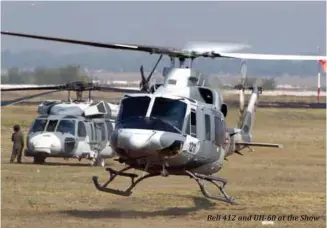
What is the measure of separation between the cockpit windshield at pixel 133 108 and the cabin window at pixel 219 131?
192 centimetres

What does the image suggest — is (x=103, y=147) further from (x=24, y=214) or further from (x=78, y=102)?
(x=24, y=214)

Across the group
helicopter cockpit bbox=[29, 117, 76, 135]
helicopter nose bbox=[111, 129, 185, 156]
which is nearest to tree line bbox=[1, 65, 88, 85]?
helicopter cockpit bbox=[29, 117, 76, 135]

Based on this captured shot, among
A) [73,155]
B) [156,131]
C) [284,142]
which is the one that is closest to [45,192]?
[156,131]

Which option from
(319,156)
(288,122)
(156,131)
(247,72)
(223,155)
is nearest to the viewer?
(156,131)

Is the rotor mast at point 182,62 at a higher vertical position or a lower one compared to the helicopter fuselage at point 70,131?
higher

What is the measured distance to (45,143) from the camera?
27.6 meters

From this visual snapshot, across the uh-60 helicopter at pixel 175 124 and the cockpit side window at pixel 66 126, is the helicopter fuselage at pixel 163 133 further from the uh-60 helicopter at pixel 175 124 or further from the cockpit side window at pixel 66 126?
the cockpit side window at pixel 66 126

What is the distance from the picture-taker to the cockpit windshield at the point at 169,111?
1550 centimetres

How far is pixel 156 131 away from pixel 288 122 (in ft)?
144

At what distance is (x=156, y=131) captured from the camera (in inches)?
594

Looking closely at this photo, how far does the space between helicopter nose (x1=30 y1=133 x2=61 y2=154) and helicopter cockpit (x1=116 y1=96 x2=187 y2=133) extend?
39.8ft

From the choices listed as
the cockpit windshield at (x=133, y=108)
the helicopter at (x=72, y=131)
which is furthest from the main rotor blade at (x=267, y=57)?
the helicopter at (x=72, y=131)

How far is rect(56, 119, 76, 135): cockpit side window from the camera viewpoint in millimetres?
28203

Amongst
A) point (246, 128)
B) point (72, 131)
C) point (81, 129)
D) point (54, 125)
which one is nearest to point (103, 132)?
point (81, 129)
